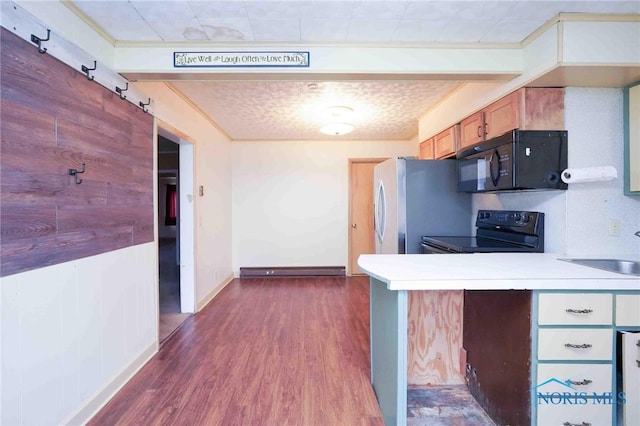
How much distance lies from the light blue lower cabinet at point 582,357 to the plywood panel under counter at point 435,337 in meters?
0.63

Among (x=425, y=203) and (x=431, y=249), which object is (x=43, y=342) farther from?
(x=425, y=203)

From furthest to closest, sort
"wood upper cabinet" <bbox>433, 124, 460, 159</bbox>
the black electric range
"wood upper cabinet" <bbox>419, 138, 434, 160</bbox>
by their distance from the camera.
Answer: "wood upper cabinet" <bbox>419, 138, 434, 160</bbox> < "wood upper cabinet" <bbox>433, 124, 460, 159</bbox> < the black electric range

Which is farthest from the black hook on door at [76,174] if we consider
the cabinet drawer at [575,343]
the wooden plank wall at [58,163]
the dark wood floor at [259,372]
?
the cabinet drawer at [575,343]

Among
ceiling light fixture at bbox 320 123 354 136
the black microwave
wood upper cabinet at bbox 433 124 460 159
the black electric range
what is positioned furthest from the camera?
ceiling light fixture at bbox 320 123 354 136

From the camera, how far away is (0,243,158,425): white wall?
4.03ft

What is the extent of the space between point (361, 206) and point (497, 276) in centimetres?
378

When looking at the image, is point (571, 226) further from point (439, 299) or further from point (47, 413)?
point (47, 413)

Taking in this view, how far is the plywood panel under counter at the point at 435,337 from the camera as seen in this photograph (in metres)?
1.91

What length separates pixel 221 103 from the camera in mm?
3080

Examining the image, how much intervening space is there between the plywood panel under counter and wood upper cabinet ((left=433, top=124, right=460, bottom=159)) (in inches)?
60.0

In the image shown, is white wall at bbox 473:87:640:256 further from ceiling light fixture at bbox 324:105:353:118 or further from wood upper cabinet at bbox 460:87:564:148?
ceiling light fixture at bbox 324:105:353:118

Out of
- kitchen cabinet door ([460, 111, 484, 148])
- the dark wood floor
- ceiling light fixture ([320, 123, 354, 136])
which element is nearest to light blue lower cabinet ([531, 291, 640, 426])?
the dark wood floor

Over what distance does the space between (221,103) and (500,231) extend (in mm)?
2996

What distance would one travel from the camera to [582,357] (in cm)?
128
